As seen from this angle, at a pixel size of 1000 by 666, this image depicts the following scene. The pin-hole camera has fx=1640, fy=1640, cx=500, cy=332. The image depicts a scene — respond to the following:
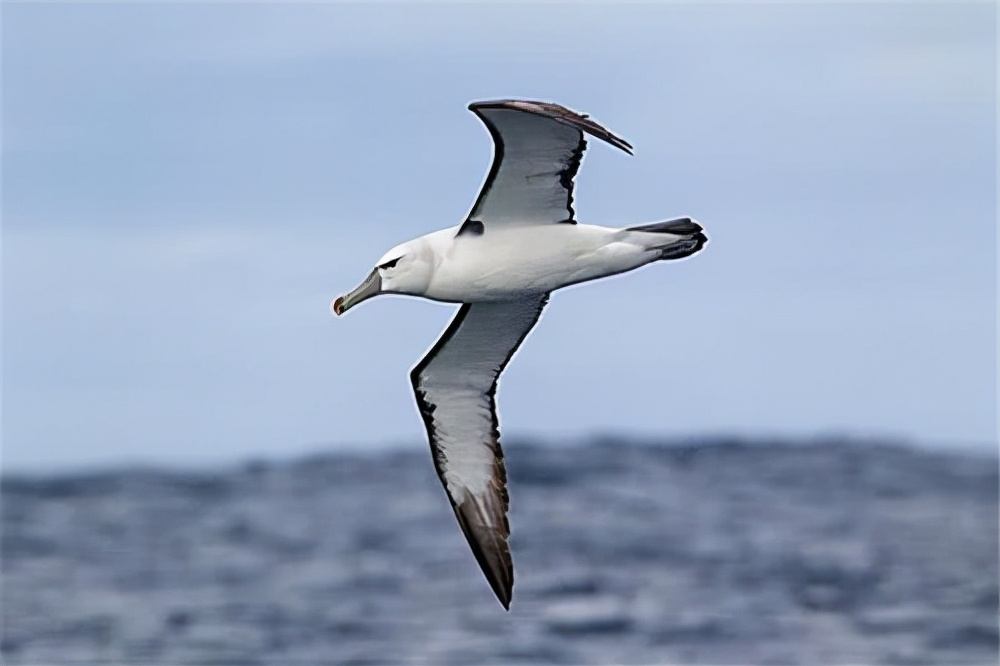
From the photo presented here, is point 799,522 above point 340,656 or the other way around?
above

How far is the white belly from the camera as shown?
11.8 meters

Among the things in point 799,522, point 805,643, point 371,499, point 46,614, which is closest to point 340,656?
point 805,643

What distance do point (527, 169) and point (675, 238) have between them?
46.4 inches

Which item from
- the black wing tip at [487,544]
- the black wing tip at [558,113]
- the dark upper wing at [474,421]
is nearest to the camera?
the black wing tip at [558,113]

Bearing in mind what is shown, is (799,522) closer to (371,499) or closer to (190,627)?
(371,499)

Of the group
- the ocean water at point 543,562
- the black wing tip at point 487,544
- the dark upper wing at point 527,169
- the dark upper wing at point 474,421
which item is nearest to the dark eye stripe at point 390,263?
the dark upper wing at point 527,169

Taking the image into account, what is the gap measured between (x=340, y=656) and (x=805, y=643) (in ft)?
28.1

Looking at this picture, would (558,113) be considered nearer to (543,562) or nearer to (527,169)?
(527,169)

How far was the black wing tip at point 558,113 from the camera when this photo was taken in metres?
10.3

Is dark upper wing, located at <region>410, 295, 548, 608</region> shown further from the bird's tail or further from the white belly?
the bird's tail

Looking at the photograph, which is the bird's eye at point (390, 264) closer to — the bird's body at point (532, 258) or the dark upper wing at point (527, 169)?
the bird's body at point (532, 258)

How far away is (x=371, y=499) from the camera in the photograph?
5475cm

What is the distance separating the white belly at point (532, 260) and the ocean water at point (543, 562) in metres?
15.8

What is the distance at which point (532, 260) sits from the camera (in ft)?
38.9
